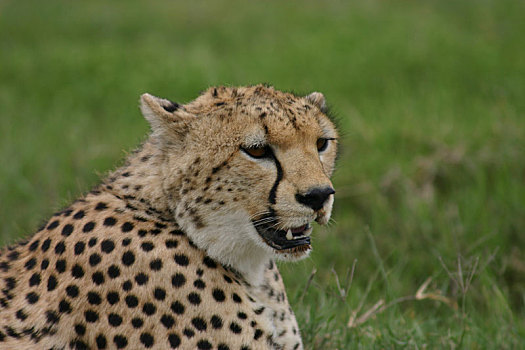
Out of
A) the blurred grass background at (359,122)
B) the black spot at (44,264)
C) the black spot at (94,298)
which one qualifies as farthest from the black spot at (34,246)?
the blurred grass background at (359,122)

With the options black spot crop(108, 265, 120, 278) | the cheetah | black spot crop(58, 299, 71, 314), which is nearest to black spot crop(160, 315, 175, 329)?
the cheetah

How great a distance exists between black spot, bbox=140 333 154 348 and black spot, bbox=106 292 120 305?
0.14 meters

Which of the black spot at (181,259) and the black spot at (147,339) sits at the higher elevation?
the black spot at (181,259)

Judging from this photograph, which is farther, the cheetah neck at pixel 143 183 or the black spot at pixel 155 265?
the cheetah neck at pixel 143 183

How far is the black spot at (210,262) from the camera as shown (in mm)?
2467

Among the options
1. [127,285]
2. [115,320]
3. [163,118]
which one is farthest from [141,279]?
[163,118]

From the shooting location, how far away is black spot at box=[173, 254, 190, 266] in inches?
95.1

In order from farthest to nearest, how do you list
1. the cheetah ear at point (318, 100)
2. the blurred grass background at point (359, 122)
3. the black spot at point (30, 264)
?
the blurred grass background at point (359, 122) → the cheetah ear at point (318, 100) → the black spot at point (30, 264)

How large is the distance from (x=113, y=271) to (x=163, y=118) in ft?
1.87

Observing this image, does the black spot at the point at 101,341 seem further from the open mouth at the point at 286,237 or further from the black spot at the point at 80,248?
the open mouth at the point at 286,237

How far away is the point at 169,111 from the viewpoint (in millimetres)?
2629

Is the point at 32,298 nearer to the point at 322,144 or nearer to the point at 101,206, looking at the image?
the point at 101,206

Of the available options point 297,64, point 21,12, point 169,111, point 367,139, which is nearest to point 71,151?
point 367,139

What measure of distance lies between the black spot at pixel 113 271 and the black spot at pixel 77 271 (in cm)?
10
